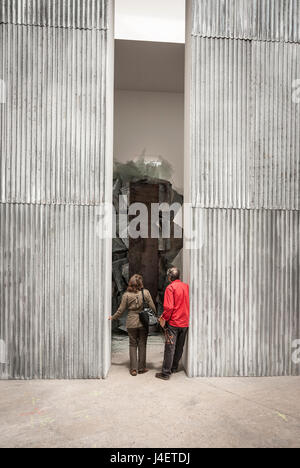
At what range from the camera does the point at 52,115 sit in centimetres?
521

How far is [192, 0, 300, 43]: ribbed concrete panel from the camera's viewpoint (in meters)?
5.36

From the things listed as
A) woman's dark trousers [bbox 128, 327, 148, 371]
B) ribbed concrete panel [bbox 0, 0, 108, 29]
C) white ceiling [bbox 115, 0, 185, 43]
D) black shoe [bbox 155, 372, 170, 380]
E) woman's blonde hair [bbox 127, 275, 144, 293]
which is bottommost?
black shoe [bbox 155, 372, 170, 380]

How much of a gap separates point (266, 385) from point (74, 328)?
9.95 feet

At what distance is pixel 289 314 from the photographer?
5.44 metres

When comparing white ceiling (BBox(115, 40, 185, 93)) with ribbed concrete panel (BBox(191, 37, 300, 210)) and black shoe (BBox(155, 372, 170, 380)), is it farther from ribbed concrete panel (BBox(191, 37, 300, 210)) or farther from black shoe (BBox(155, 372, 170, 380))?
black shoe (BBox(155, 372, 170, 380))

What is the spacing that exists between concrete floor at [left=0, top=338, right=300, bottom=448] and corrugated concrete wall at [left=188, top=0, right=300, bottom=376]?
0.68 metres

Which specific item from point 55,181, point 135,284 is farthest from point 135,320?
point 55,181

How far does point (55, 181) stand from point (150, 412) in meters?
3.52

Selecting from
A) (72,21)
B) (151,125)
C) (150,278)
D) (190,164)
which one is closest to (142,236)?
(150,278)

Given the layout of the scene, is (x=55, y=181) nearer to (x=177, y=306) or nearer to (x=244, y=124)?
(x=177, y=306)

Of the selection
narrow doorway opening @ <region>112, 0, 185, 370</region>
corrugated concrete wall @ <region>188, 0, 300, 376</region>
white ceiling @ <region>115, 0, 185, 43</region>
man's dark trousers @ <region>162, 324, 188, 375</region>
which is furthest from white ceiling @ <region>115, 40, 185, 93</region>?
man's dark trousers @ <region>162, 324, 188, 375</region>

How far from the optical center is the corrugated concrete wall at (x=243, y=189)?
534 centimetres

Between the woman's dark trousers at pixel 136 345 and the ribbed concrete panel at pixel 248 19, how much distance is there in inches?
192

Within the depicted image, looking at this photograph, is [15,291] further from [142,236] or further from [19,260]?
[142,236]
